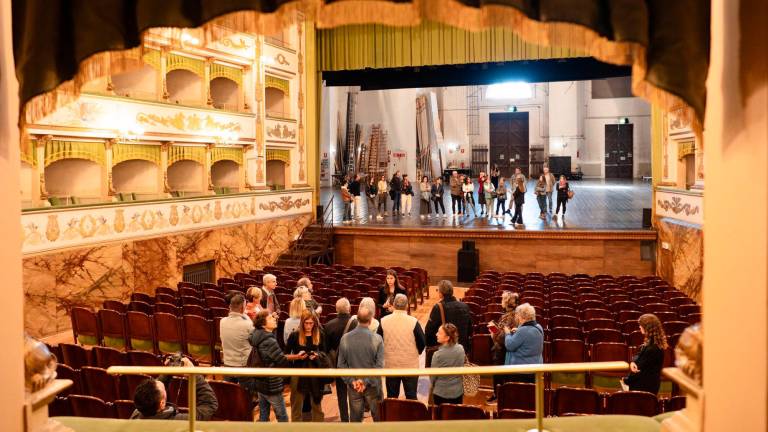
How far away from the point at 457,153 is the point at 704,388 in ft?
109

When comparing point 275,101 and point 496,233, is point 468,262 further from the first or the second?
point 275,101

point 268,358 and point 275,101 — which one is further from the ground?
point 275,101

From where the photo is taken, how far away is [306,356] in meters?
6.17

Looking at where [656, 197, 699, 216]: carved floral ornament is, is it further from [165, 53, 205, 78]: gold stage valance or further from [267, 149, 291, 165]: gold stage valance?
[165, 53, 205, 78]: gold stage valance

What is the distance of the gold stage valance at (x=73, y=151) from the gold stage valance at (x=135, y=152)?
371 millimetres

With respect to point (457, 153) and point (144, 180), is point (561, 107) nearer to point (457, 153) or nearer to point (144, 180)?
point (457, 153)

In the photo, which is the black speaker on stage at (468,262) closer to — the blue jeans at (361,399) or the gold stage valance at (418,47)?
the gold stage valance at (418,47)

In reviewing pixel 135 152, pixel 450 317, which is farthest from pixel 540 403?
pixel 135 152

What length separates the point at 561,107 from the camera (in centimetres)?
3469

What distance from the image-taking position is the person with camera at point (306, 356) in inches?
244

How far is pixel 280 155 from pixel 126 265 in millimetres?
7035

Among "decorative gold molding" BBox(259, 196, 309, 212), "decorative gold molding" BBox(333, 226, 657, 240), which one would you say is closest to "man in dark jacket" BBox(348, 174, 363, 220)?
"decorative gold molding" BBox(259, 196, 309, 212)

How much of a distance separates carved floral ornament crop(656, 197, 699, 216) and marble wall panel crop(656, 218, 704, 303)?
0.27 m

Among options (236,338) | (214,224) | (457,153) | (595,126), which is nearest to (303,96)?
(214,224)
